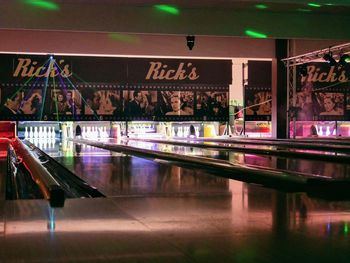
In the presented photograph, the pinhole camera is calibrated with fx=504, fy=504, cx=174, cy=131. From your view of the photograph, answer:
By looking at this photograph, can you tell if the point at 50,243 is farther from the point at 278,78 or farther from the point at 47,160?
the point at 278,78

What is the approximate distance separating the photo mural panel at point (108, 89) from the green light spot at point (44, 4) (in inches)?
215

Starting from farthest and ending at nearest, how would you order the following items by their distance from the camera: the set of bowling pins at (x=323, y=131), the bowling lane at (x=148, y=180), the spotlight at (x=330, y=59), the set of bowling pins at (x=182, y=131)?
the set of bowling pins at (x=323, y=131)
the set of bowling pins at (x=182, y=131)
the spotlight at (x=330, y=59)
the bowling lane at (x=148, y=180)

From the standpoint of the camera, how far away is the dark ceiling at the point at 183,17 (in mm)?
9914

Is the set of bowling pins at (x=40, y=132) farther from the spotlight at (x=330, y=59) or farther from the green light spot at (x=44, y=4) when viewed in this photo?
the spotlight at (x=330, y=59)

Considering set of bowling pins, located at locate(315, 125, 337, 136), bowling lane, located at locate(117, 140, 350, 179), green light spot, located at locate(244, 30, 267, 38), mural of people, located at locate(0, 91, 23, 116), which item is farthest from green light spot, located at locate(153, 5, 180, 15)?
set of bowling pins, located at locate(315, 125, 337, 136)

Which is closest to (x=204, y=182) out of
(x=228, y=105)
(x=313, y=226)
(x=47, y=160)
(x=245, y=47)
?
(x=313, y=226)

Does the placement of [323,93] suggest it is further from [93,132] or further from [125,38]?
[93,132]

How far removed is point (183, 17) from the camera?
10438mm

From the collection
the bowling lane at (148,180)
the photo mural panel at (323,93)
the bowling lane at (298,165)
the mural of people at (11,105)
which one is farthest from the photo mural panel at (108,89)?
the bowling lane at (148,180)

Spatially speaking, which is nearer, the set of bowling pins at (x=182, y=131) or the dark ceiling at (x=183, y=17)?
the dark ceiling at (x=183, y=17)

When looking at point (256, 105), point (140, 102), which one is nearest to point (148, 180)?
point (140, 102)

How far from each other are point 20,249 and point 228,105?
50.1 feet

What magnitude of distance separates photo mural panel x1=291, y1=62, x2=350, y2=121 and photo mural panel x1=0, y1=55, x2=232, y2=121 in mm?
2530

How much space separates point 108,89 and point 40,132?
279 cm
